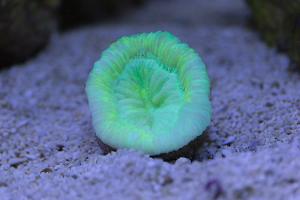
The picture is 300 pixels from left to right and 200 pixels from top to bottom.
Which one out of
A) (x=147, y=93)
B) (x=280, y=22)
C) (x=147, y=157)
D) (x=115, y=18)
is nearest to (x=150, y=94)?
(x=147, y=93)

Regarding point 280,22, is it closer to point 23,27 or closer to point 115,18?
point 23,27

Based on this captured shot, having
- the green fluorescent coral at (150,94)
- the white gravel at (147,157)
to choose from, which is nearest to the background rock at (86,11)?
the white gravel at (147,157)

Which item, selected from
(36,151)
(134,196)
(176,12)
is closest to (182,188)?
(134,196)

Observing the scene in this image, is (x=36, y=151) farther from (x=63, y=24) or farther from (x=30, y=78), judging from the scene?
(x=63, y=24)

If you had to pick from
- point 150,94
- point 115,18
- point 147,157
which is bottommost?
point 147,157

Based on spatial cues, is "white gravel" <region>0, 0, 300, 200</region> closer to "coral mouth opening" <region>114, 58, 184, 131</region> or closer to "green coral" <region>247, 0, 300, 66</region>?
"green coral" <region>247, 0, 300, 66</region>

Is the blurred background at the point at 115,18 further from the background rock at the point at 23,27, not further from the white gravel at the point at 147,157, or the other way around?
the white gravel at the point at 147,157
